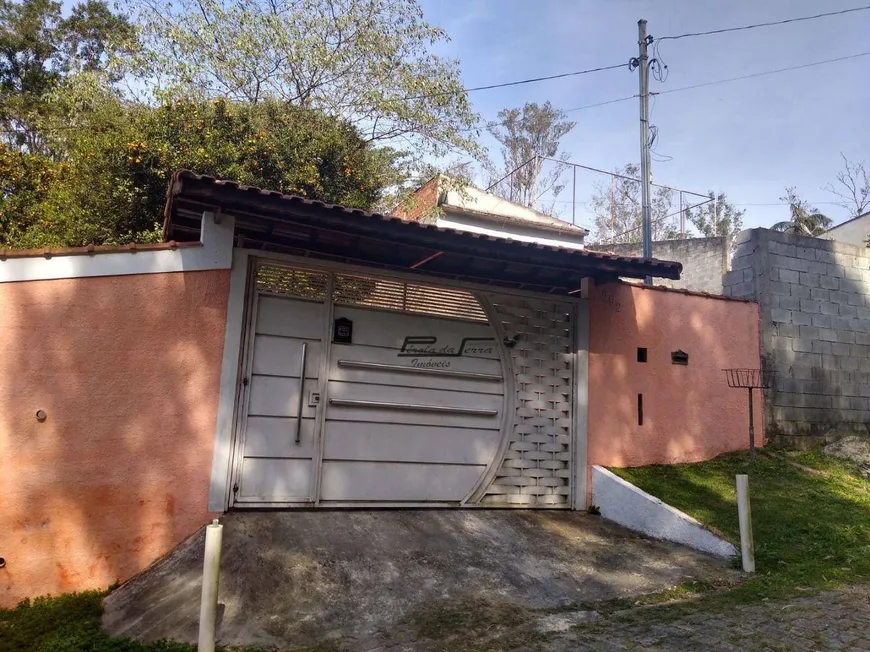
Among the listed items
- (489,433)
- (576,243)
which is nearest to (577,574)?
(489,433)

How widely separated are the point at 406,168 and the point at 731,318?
7.63 meters

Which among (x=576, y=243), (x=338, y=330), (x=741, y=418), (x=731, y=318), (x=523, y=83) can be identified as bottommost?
(x=741, y=418)

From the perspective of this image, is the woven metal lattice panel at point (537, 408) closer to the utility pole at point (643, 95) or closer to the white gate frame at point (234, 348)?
the white gate frame at point (234, 348)

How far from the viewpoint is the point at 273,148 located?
34.7 feet

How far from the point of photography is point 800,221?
65.0 feet

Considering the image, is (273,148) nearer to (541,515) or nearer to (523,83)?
(523,83)

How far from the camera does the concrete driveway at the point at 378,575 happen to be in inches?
142

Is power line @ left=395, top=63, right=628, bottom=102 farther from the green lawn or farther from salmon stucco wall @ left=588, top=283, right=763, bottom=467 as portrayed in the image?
the green lawn

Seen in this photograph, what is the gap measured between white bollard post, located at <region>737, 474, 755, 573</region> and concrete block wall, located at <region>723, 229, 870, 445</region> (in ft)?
10.4

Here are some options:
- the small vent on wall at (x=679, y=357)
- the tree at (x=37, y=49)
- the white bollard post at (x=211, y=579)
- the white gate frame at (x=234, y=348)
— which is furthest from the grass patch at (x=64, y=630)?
the tree at (x=37, y=49)

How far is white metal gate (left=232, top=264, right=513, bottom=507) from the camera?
5.11 m

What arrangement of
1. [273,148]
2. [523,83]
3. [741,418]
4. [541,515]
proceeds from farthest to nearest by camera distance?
[523,83], [273,148], [741,418], [541,515]

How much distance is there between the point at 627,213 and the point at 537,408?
1817cm

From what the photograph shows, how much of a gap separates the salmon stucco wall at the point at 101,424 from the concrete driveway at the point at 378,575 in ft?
1.17
